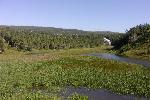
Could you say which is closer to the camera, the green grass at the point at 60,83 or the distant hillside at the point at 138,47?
the green grass at the point at 60,83

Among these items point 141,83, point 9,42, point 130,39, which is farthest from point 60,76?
point 9,42

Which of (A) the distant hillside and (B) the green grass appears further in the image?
(A) the distant hillside

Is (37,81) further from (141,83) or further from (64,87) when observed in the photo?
(141,83)

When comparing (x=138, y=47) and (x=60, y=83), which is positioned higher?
(x=60, y=83)

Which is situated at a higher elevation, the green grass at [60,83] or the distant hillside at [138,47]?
the green grass at [60,83]

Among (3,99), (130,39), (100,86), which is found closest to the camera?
(3,99)

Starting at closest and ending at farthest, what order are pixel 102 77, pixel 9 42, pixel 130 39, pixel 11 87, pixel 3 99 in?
pixel 3 99
pixel 11 87
pixel 102 77
pixel 130 39
pixel 9 42

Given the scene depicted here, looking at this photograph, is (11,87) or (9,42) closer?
(11,87)

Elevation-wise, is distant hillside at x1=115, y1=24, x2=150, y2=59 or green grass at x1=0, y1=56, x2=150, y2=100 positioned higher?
green grass at x1=0, y1=56, x2=150, y2=100

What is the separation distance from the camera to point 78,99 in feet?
123

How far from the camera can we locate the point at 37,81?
50.0 meters

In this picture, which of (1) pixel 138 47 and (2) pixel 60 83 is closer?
(2) pixel 60 83

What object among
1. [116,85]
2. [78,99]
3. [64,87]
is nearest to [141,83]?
[116,85]

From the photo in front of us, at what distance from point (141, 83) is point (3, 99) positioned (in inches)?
924
